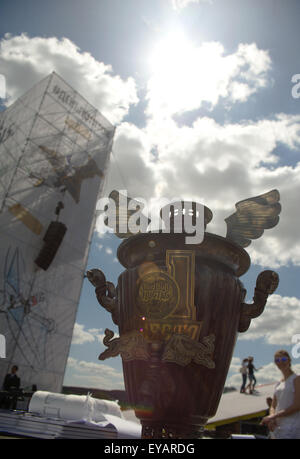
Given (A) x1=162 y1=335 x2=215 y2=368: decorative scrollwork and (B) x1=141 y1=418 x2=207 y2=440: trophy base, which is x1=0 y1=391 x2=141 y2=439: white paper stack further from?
(A) x1=162 y1=335 x2=215 y2=368: decorative scrollwork

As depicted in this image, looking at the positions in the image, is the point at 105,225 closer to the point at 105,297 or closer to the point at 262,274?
the point at 105,297

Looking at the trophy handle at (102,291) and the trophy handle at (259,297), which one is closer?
the trophy handle at (259,297)

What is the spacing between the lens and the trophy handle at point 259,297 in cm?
152

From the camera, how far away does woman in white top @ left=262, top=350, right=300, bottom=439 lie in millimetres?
1526

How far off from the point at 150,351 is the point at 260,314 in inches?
22.2

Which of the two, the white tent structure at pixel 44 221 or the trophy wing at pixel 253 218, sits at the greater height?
the white tent structure at pixel 44 221

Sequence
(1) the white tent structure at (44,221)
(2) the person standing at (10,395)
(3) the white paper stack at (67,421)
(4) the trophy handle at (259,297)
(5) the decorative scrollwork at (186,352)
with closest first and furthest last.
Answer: (5) the decorative scrollwork at (186,352), (4) the trophy handle at (259,297), (3) the white paper stack at (67,421), (2) the person standing at (10,395), (1) the white tent structure at (44,221)

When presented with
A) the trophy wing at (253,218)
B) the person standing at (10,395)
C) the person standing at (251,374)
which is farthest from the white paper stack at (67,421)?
the person standing at (251,374)

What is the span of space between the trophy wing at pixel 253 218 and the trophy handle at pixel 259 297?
0.81 feet

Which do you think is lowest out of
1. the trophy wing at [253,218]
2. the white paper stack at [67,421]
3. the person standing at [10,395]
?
the white paper stack at [67,421]

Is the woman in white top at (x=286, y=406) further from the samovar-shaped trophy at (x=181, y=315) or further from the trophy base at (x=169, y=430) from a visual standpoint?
the trophy base at (x=169, y=430)

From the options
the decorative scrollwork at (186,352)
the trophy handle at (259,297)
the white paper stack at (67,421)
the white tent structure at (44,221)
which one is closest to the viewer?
the decorative scrollwork at (186,352)

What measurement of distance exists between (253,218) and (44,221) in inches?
540
